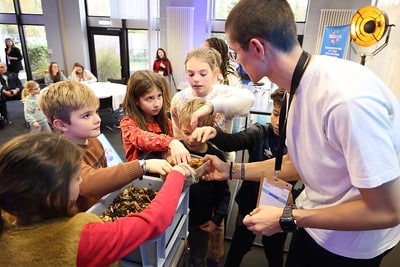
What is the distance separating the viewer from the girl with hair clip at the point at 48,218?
2.25 feet

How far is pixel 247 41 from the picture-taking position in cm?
84

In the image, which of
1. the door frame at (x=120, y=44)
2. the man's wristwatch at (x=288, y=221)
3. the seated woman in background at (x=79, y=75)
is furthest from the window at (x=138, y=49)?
the man's wristwatch at (x=288, y=221)

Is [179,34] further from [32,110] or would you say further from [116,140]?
[32,110]

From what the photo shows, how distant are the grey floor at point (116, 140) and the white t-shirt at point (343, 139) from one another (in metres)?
1.23

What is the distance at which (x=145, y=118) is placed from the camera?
5.12 ft

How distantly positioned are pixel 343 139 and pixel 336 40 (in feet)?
20.0

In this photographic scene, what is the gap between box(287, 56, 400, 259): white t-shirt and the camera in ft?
2.21

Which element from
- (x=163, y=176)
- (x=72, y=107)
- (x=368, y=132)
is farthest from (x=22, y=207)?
(x=368, y=132)

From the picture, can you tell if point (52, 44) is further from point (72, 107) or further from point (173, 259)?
point (173, 259)

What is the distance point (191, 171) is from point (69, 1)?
8929 mm

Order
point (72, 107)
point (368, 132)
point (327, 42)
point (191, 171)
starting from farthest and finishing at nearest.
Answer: point (327, 42), point (72, 107), point (191, 171), point (368, 132)

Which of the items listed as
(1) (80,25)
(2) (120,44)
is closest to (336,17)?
(2) (120,44)

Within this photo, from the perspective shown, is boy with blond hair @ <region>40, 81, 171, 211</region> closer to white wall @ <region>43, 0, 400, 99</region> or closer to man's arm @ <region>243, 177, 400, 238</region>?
man's arm @ <region>243, 177, 400, 238</region>

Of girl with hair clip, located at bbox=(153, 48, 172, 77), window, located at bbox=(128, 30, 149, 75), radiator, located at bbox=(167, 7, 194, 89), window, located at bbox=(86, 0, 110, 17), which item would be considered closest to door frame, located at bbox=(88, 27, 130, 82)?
window, located at bbox=(128, 30, 149, 75)
